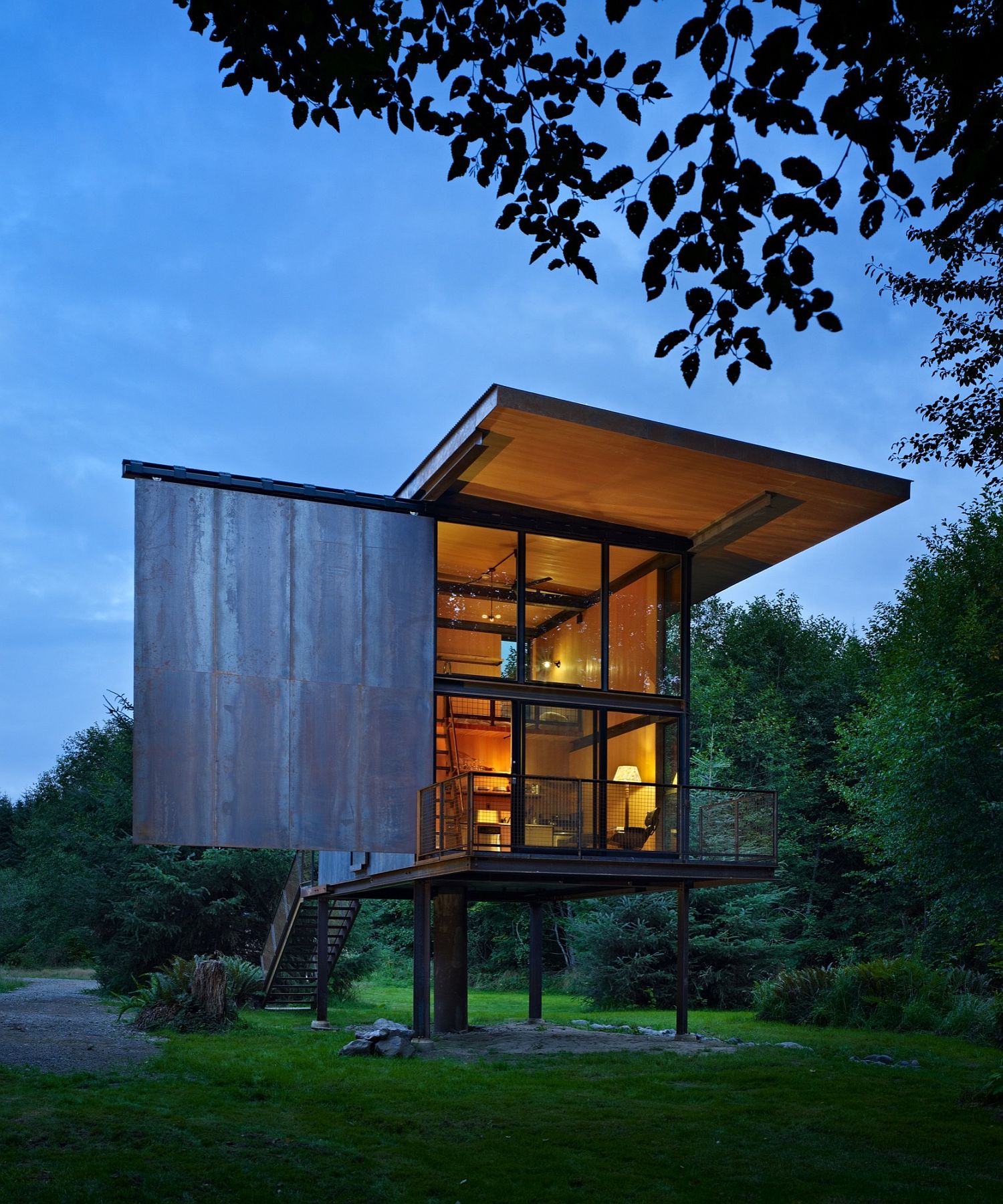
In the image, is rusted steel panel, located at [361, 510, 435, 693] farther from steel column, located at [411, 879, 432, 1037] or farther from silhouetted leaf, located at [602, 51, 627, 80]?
silhouetted leaf, located at [602, 51, 627, 80]

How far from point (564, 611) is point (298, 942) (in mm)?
10215

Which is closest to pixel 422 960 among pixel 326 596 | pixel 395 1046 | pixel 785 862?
pixel 395 1046

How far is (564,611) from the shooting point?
18.0 m

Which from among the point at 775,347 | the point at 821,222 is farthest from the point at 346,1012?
the point at 775,347

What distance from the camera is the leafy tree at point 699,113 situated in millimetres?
5457

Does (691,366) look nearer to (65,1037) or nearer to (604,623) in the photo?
(604,623)

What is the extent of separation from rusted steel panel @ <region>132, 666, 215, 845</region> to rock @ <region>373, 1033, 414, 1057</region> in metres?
3.27

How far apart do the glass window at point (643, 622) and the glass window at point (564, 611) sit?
0.28m

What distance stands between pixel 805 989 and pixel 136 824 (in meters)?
12.3

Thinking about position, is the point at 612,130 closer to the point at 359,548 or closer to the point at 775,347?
the point at 359,548

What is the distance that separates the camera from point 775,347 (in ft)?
357

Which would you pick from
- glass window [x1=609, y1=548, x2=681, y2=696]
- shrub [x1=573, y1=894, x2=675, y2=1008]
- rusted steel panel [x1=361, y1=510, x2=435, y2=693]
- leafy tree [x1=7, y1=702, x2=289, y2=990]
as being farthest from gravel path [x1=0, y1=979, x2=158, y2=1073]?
shrub [x1=573, y1=894, x2=675, y2=1008]

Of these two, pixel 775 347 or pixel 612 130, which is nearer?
pixel 612 130

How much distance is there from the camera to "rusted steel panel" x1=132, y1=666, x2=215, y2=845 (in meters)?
15.0
